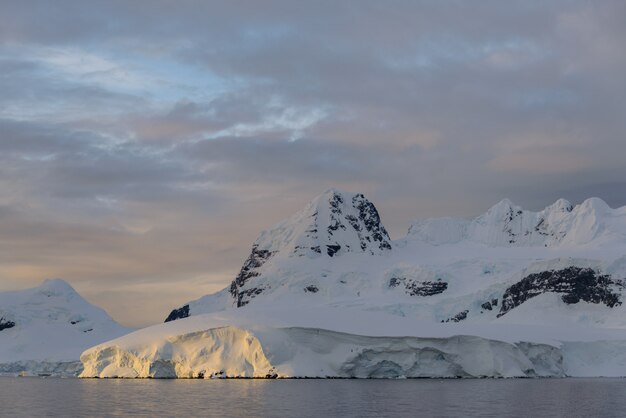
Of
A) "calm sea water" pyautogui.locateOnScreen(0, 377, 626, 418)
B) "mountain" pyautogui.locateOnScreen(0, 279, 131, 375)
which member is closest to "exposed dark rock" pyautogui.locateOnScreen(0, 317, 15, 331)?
"mountain" pyautogui.locateOnScreen(0, 279, 131, 375)

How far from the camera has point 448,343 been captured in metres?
106

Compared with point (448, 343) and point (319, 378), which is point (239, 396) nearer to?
point (319, 378)

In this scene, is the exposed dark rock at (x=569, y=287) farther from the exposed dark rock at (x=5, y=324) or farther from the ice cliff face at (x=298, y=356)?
the exposed dark rock at (x=5, y=324)

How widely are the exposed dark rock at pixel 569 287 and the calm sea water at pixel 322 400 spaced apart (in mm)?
94079

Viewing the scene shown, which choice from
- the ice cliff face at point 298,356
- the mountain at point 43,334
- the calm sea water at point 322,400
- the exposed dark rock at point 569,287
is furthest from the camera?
the exposed dark rock at point 569,287

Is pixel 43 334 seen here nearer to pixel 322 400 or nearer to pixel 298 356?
pixel 298 356

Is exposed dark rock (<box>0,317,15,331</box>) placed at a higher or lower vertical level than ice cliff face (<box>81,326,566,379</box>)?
higher

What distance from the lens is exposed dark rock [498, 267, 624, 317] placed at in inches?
7224

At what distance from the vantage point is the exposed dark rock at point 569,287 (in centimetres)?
18350

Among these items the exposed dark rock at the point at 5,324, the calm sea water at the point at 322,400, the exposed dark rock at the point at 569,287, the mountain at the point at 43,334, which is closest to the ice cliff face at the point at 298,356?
the calm sea water at the point at 322,400

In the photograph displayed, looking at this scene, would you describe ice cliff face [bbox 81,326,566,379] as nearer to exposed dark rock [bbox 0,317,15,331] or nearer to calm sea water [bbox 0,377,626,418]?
calm sea water [bbox 0,377,626,418]

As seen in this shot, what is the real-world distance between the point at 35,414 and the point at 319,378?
4712cm

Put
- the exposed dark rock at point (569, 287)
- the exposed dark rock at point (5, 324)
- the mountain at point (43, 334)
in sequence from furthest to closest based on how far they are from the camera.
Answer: the exposed dark rock at point (5, 324), the exposed dark rock at point (569, 287), the mountain at point (43, 334)

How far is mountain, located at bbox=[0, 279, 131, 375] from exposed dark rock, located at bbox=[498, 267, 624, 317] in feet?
272
